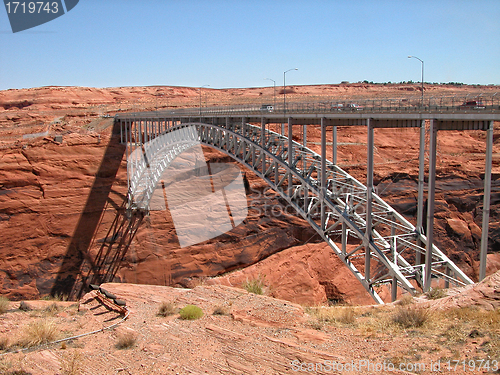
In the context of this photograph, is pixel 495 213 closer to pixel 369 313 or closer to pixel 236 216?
pixel 236 216

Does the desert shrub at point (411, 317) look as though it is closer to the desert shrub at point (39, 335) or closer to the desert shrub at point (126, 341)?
the desert shrub at point (126, 341)

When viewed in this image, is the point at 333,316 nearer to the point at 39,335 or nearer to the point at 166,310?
the point at 166,310

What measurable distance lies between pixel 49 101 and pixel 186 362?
56727 mm

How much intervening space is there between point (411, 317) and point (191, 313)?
5827mm

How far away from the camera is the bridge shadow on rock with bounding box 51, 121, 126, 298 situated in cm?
2923

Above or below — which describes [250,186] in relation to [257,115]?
below

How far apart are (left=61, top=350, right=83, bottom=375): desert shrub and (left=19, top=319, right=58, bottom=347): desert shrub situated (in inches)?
52.6

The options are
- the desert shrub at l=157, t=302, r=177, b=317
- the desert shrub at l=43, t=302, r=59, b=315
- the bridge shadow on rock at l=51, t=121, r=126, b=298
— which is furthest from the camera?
the bridge shadow on rock at l=51, t=121, r=126, b=298

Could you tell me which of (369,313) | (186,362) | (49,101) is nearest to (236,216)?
(369,313)

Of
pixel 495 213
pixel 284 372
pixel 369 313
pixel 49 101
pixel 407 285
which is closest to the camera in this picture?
pixel 284 372

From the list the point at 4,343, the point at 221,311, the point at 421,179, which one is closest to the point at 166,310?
the point at 221,311

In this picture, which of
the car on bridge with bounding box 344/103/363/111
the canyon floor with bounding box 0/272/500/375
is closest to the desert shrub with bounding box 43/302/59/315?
the canyon floor with bounding box 0/272/500/375

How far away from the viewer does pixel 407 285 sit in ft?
47.6

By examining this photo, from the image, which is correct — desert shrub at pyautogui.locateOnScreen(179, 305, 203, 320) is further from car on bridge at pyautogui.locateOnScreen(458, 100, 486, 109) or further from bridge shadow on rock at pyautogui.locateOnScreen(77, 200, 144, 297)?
bridge shadow on rock at pyautogui.locateOnScreen(77, 200, 144, 297)
